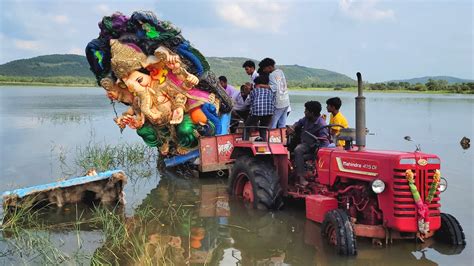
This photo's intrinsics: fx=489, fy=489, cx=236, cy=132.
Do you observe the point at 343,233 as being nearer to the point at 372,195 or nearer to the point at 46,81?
the point at 372,195

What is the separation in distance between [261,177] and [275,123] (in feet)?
7.27

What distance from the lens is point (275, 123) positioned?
8.99 metres

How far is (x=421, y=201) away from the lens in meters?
4.94

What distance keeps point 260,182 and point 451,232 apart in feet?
8.49

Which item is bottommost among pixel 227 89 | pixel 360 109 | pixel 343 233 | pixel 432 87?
pixel 343 233

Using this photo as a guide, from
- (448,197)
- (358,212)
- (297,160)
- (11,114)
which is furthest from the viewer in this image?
(11,114)

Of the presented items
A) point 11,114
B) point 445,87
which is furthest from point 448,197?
point 445,87

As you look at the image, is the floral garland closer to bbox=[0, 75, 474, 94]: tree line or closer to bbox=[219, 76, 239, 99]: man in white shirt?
bbox=[219, 76, 239, 99]: man in white shirt

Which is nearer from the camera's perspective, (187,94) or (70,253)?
(70,253)

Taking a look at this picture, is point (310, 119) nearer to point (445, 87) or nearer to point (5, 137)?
point (5, 137)

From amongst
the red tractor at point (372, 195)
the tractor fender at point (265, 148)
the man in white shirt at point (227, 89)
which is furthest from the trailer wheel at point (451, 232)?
the man in white shirt at point (227, 89)

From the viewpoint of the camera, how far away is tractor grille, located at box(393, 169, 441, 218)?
195 inches

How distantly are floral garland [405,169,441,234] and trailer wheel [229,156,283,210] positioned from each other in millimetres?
2281

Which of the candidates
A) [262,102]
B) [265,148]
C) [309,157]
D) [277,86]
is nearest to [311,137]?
[309,157]
